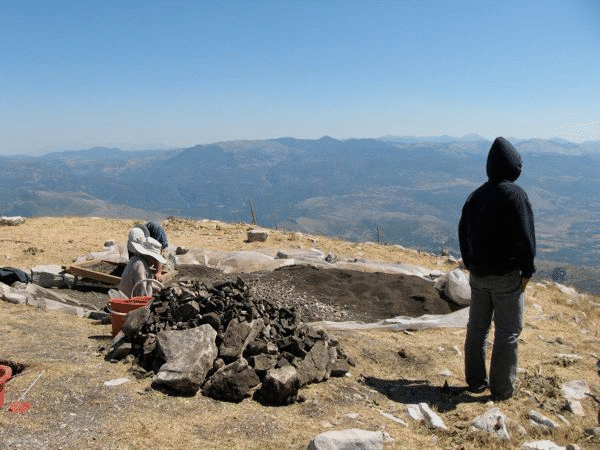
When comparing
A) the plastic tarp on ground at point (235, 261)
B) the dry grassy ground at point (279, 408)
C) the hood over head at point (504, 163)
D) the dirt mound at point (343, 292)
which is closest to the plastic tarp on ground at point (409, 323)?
the dry grassy ground at point (279, 408)

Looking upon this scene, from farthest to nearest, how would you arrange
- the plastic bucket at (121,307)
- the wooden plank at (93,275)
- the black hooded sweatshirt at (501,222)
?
the wooden plank at (93,275), the plastic bucket at (121,307), the black hooded sweatshirt at (501,222)

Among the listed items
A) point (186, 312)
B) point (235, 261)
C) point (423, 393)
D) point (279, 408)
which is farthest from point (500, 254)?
point (235, 261)

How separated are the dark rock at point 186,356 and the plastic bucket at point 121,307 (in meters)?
1.13

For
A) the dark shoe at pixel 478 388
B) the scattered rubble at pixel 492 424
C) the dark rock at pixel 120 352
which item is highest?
the dark rock at pixel 120 352

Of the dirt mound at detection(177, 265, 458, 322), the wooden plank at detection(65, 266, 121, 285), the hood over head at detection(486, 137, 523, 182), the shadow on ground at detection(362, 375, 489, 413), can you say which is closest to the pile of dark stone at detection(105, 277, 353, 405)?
the shadow on ground at detection(362, 375, 489, 413)

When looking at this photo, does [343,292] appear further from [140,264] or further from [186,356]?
[186,356]

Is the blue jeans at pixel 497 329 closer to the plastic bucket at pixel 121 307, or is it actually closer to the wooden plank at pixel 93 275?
the plastic bucket at pixel 121 307

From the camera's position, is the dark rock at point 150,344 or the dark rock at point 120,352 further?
the dark rock at point 120,352

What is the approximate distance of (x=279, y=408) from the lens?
4703mm

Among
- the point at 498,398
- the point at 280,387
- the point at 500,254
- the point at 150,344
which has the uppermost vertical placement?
the point at 500,254

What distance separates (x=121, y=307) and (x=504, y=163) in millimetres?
4931

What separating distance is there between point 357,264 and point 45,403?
27.0ft

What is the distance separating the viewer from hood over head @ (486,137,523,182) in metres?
4.84

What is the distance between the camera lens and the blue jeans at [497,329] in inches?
194
